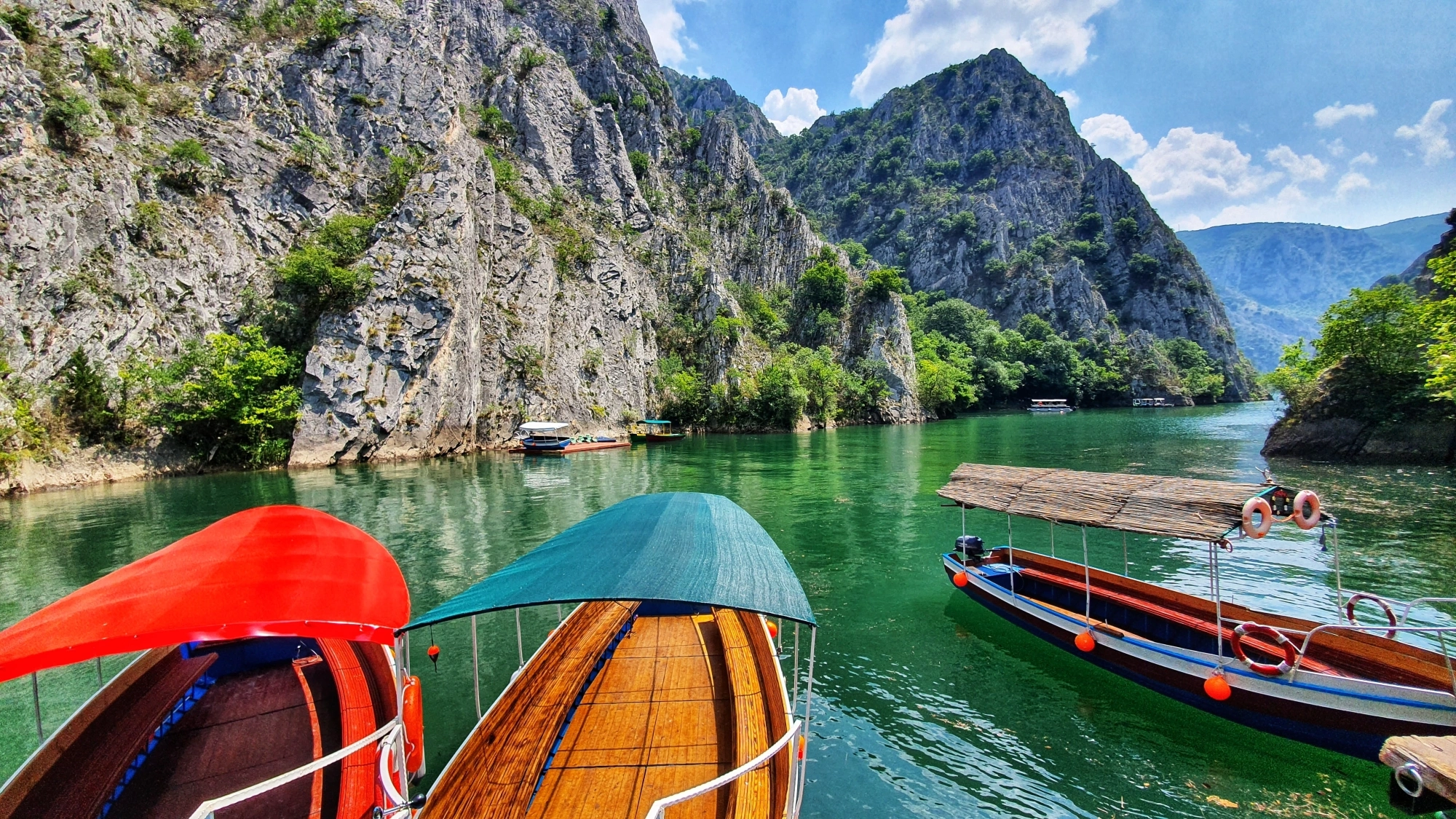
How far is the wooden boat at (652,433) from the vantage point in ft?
164

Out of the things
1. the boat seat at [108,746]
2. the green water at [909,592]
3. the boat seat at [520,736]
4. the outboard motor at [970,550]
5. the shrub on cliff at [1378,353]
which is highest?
the shrub on cliff at [1378,353]

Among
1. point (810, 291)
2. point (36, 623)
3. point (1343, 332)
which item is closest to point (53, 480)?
point (36, 623)

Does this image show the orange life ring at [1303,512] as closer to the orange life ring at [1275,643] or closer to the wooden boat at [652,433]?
the orange life ring at [1275,643]

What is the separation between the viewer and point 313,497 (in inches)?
914

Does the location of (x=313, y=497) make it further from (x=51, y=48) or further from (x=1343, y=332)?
(x=1343, y=332)

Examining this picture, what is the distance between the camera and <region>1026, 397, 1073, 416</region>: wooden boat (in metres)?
87.2

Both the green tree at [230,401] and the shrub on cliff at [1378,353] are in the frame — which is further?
the green tree at [230,401]

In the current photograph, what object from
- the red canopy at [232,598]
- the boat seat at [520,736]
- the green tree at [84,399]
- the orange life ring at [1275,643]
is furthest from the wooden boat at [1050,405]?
the green tree at [84,399]

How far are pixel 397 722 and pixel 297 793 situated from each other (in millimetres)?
802

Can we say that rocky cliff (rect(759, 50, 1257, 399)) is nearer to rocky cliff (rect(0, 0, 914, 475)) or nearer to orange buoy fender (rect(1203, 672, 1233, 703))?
rocky cliff (rect(0, 0, 914, 475))

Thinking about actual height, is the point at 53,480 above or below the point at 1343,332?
below

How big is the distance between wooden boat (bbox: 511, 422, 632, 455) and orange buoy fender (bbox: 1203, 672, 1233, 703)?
1498 inches

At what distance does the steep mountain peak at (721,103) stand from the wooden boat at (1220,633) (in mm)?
160326

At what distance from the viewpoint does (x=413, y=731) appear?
5.69 m
